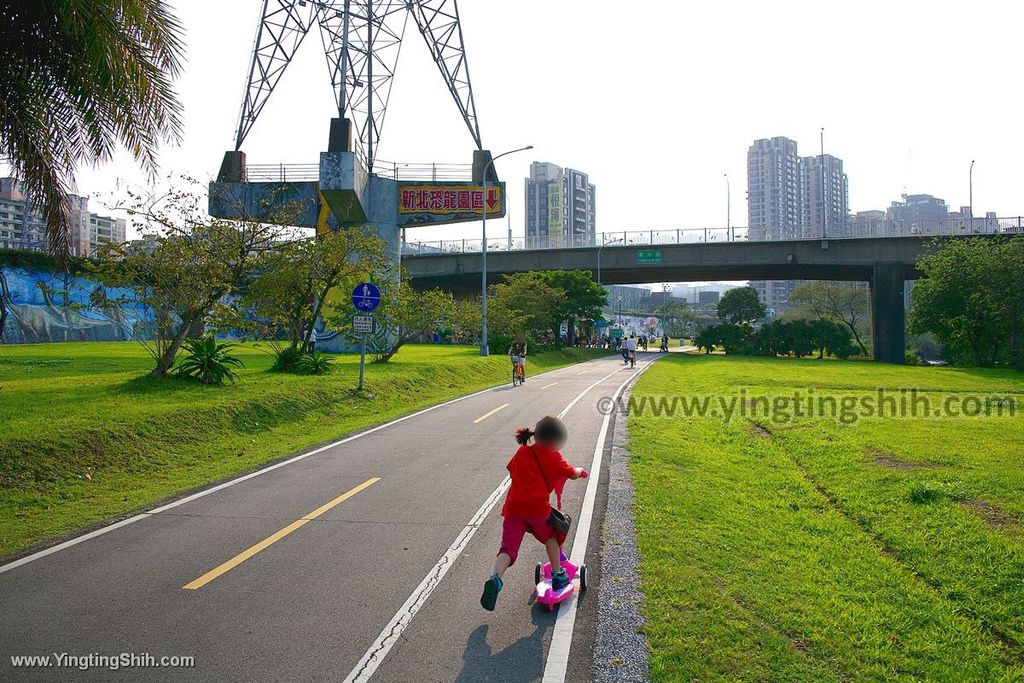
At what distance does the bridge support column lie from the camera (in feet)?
149

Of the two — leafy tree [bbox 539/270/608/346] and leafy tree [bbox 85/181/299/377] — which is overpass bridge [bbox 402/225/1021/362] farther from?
leafy tree [bbox 85/181/299/377]

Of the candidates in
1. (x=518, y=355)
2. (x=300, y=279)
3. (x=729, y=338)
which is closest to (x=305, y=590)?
(x=300, y=279)

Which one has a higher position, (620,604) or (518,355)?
(518,355)

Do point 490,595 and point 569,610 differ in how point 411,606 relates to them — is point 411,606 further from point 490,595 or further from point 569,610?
point 569,610

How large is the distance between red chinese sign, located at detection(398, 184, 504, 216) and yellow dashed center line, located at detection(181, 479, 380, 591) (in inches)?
1126

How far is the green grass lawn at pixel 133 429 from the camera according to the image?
855 cm

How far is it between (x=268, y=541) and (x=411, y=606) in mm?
2258

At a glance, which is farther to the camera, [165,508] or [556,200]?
[556,200]

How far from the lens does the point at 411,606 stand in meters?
5.12

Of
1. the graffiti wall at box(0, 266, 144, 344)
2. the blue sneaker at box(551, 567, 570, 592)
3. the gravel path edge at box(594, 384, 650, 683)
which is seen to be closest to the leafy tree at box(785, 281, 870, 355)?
the graffiti wall at box(0, 266, 144, 344)

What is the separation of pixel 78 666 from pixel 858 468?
29.9 feet

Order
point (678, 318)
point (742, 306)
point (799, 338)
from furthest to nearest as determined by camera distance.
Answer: point (678, 318)
point (742, 306)
point (799, 338)

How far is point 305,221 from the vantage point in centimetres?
3497

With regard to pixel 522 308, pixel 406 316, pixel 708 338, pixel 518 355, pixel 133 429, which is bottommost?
pixel 708 338
